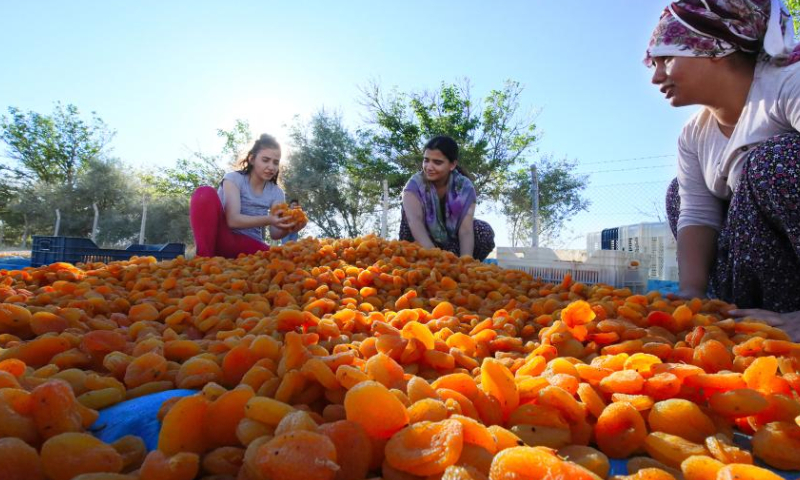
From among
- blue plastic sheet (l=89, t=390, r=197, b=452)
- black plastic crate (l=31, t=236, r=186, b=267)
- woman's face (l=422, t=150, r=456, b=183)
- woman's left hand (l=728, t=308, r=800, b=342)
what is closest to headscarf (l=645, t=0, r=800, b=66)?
woman's left hand (l=728, t=308, r=800, b=342)

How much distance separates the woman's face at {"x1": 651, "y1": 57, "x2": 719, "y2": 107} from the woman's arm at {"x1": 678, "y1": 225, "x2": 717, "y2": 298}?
494mm

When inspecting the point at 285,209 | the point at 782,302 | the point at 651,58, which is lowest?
the point at 782,302

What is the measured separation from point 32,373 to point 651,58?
185 centimetres

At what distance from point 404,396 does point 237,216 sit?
8.68 ft

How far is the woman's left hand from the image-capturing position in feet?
3.55

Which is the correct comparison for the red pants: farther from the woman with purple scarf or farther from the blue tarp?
the blue tarp

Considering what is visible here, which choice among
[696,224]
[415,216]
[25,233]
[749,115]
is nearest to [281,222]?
[415,216]

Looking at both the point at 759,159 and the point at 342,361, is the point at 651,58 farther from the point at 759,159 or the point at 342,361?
the point at 342,361

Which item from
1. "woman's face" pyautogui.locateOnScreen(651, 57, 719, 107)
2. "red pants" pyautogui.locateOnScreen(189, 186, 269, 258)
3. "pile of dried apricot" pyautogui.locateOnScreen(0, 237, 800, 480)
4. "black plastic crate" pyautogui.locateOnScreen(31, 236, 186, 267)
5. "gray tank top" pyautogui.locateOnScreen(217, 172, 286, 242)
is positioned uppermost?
"woman's face" pyautogui.locateOnScreen(651, 57, 719, 107)

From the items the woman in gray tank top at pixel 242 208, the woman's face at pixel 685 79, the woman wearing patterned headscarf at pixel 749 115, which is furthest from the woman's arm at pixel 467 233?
the woman's face at pixel 685 79

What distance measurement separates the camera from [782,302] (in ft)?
4.64

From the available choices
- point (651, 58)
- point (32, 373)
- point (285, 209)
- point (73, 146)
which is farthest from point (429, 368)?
point (73, 146)

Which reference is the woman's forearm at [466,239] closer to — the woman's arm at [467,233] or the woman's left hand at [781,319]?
the woman's arm at [467,233]

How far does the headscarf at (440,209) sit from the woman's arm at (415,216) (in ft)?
0.19
